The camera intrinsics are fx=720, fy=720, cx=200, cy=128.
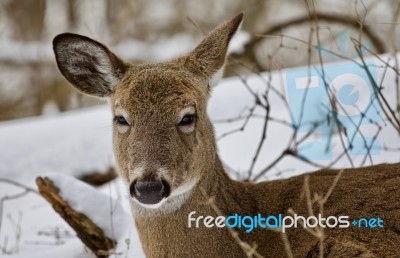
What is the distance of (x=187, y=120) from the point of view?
3.80m

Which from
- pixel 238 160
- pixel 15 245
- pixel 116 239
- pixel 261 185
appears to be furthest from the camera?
pixel 238 160

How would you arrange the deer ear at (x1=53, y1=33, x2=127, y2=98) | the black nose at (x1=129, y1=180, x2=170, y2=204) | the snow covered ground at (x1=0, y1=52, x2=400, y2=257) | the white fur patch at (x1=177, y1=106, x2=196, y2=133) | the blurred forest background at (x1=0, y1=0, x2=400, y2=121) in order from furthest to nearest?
the blurred forest background at (x1=0, y1=0, x2=400, y2=121) < the snow covered ground at (x1=0, y1=52, x2=400, y2=257) < the deer ear at (x1=53, y1=33, x2=127, y2=98) < the white fur patch at (x1=177, y1=106, x2=196, y2=133) < the black nose at (x1=129, y1=180, x2=170, y2=204)

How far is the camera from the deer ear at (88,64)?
415 cm

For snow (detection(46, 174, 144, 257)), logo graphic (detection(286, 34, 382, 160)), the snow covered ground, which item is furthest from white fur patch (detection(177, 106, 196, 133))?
logo graphic (detection(286, 34, 382, 160))

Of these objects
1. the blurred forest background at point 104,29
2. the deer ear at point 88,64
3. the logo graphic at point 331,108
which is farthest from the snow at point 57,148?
the blurred forest background at point 104,29

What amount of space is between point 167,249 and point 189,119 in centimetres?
71

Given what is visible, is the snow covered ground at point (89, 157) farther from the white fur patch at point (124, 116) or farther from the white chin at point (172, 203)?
the white fur patch at point (124, 116)

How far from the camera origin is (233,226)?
3.92 metres

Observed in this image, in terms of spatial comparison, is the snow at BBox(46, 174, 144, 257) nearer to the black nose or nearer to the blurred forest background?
the black nose

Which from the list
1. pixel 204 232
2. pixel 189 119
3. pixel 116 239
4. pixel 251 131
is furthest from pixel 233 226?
pixel 251 131

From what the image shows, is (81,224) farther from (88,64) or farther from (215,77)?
(215,77)

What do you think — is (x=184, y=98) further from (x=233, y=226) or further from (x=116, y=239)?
(x=116, y=239)

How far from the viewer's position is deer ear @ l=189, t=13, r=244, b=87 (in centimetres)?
419

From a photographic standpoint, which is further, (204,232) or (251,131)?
(251,131)
